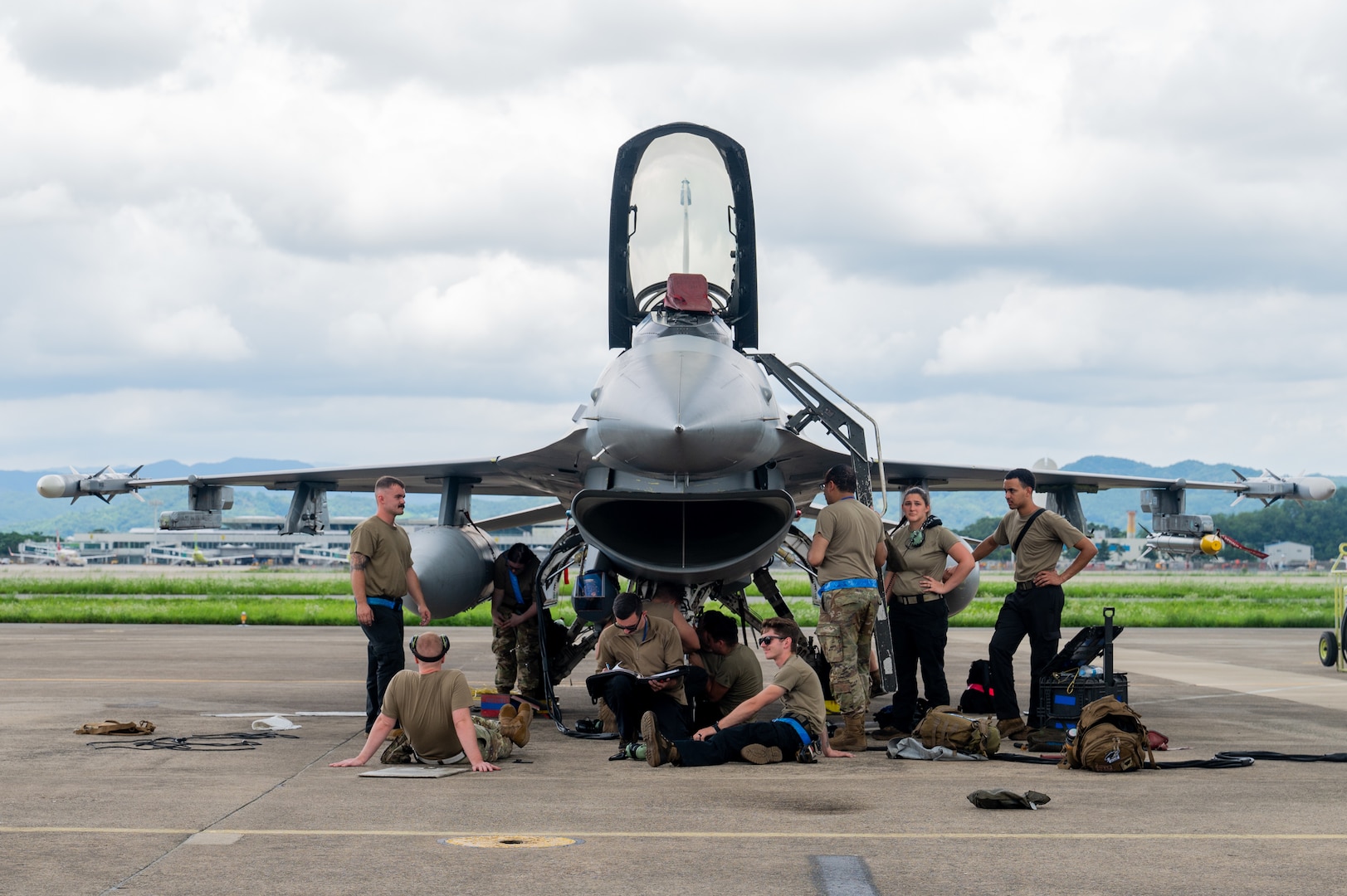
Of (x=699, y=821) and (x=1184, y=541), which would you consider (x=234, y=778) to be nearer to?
(x=699, y=821)

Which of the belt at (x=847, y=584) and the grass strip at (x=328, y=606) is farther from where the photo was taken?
the grass strip at (x=328, y=606)

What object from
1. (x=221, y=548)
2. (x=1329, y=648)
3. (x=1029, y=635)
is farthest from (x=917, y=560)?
(x=221, y=548)

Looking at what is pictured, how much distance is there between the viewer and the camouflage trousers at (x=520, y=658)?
1098 cm

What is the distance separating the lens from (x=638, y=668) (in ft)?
28.6

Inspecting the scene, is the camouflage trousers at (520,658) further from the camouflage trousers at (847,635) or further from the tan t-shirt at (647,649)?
the camouflage trousers at (847,635)

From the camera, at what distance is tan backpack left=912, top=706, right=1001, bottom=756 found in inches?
319

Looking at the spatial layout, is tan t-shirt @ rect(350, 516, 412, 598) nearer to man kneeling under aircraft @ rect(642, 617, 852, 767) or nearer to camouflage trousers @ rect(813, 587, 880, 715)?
man kneeling under aircraft @ rect(642, 617, 852, 767)

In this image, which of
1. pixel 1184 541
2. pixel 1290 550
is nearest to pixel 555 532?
pixel 1290 550

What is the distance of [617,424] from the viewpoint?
8414 mm

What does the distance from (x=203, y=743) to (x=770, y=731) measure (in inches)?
152

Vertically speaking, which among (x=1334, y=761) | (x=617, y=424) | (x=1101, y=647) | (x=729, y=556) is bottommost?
(x=1334, y=761)

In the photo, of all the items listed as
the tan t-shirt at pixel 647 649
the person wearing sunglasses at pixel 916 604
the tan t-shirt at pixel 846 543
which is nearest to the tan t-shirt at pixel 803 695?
the tan t-shirt at pixel 647 649

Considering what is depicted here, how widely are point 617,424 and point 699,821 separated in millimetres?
3237

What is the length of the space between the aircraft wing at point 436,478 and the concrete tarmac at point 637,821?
2.29m
